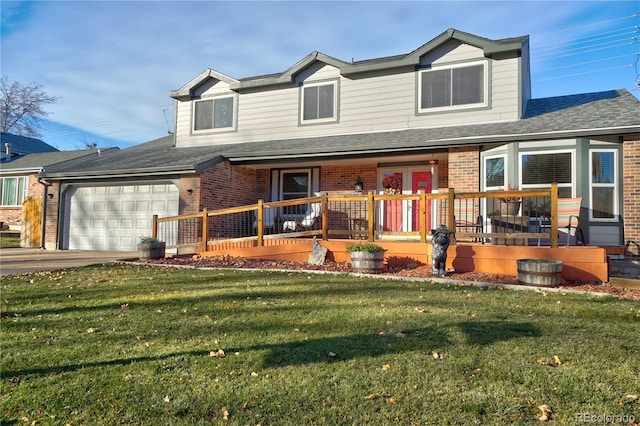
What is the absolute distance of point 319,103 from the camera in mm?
12953

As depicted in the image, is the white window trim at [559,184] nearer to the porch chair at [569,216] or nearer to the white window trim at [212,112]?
the porch chair at [569,216]

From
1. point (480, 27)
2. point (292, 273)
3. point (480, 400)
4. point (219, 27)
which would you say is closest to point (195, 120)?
point (219, 27)

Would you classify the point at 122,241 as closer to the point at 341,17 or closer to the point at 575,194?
the point at 341,17

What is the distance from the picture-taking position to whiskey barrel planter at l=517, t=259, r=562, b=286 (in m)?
5.93

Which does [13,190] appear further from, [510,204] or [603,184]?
[603,184]

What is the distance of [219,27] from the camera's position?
1327cm

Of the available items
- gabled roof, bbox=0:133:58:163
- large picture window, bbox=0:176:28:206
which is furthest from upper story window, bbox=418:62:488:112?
gabled roof, bbox=0:133:58:163

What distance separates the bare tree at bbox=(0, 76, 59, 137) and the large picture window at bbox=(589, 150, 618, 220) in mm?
42232

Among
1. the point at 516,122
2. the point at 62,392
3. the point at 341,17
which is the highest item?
the point at 341,17

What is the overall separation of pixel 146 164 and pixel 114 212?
2.12 m

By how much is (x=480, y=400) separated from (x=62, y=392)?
303 centimetres

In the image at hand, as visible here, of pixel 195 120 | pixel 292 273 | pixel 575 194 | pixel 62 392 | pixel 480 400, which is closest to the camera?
pixel 480 400

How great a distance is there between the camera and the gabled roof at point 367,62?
1044 cm

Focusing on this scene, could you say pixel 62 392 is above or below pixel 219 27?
below
